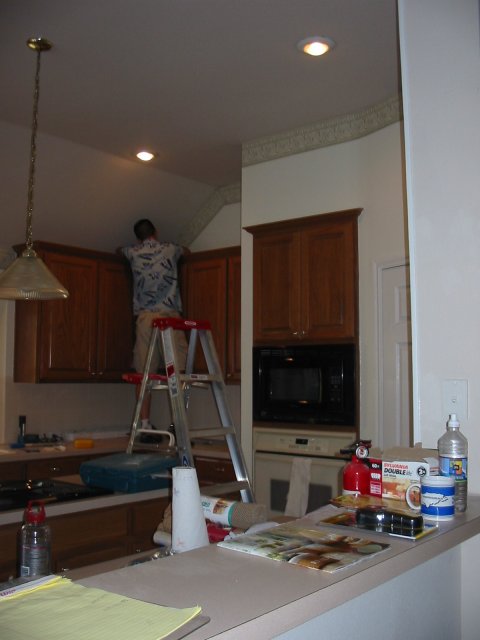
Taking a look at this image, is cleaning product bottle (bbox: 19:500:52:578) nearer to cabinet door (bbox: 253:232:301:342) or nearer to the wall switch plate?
the wall switch plate

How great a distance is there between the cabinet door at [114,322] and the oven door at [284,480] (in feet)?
4.80

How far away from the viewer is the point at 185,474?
143cm

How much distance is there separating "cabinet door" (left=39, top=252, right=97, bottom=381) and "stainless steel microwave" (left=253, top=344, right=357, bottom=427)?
1.38 meters

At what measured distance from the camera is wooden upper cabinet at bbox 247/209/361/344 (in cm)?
366

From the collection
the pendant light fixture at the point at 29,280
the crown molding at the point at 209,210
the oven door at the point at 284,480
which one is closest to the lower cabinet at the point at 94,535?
the pendant light fixture at the point at 29,280

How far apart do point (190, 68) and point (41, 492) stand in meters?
2.16

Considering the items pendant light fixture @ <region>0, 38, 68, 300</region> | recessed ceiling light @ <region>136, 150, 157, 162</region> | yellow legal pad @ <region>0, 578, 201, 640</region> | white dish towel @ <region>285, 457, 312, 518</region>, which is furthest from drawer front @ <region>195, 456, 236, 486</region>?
yellow legal pad @ <region>0, 578, 201, 640</region>

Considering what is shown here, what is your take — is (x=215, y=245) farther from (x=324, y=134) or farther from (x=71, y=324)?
(x=324, y=134)

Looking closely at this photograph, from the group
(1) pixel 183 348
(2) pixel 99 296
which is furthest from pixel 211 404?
(2) pixel 99 296

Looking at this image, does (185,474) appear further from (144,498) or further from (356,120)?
(356,120)

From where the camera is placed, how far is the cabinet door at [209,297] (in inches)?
182

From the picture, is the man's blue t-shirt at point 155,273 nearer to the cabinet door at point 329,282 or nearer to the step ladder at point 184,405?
the step ladder at point 184,405

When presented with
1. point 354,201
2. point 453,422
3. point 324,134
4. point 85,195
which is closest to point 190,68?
point 324,134

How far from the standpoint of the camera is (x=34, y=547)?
1.61 m
